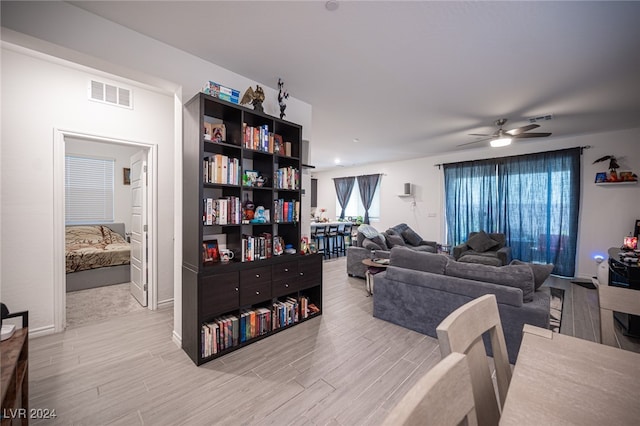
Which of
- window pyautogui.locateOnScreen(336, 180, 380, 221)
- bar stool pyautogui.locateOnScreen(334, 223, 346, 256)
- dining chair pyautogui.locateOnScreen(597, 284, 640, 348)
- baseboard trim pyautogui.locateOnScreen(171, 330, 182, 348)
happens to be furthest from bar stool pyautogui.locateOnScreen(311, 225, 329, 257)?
dining chair pyautogui.locateOnScreen(597, 284, 640, 348)

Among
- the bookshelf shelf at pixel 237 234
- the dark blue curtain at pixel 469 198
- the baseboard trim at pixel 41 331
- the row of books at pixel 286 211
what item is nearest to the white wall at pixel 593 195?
Result: the dark blue curtain at pixel 469 198

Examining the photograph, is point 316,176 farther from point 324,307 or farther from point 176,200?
point 176,200

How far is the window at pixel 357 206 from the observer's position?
338 inches

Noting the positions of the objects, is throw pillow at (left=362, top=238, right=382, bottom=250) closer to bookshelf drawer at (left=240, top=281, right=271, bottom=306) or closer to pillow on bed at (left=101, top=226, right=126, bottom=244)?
bookshelf drawer at (left=240, top=281, right=271, bottom=306)

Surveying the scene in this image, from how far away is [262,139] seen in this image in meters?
2.79

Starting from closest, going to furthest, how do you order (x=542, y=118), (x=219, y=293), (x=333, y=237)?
1. (x=219, y=293)
2. (x=542, y=118)
3. (x=333, y=237)

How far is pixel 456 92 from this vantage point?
3293 mm

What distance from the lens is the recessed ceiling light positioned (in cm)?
182

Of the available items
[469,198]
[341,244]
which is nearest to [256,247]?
[341,244]

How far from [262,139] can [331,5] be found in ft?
4.49

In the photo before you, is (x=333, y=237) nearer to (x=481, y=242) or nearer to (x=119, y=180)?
(x=481, y=242)

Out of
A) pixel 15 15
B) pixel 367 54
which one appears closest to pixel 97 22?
pixel 15 15

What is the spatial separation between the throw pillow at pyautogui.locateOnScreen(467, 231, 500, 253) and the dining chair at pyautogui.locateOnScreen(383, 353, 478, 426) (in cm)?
559

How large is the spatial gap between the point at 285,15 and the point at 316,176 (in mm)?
8574
